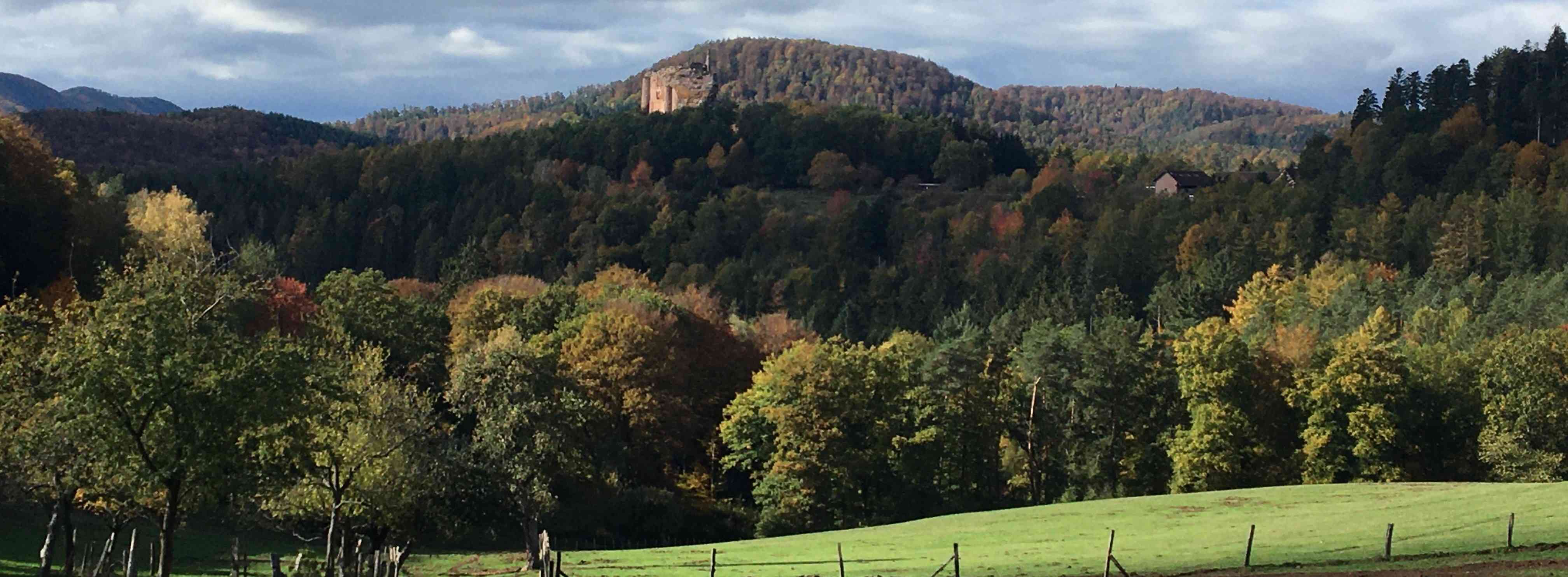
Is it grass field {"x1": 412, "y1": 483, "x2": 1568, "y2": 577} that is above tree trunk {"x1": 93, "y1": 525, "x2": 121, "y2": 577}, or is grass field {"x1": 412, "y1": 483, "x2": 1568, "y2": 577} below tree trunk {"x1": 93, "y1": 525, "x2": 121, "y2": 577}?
below

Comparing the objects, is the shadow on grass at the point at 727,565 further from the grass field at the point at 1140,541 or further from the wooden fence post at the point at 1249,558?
the wooden fence post at the point at 1249,558

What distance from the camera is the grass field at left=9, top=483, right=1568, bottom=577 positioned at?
4591cm

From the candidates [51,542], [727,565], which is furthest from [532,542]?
[51,542]

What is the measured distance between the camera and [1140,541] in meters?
54.6

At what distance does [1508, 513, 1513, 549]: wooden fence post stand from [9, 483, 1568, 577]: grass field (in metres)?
0.33

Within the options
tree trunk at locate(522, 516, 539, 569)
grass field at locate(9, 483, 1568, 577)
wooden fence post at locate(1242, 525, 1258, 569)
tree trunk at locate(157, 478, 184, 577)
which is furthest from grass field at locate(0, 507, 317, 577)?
wooden fence post at locate(1242, 525, 1258, 569)

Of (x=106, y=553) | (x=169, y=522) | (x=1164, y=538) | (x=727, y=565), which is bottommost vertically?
(x=727, y=565)

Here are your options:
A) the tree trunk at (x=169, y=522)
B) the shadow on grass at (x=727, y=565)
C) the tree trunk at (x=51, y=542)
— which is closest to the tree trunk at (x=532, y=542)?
the shadow on grass at (x=727, y=565)

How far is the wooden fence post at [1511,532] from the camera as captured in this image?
44.4m

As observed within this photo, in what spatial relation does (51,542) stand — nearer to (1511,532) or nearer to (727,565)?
(727,565)

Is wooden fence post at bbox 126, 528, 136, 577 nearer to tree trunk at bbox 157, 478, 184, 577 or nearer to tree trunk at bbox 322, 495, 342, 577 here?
tree trunk at bbox 157, 478, 184, 577

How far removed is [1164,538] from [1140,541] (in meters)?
1.17

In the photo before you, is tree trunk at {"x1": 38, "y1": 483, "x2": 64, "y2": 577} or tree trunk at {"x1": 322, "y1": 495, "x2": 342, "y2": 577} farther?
tree trunk at {"x1": 322, "y1": 495, "x2": 342, "y2": 577}

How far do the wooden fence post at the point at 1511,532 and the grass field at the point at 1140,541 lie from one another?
1.09 ft
